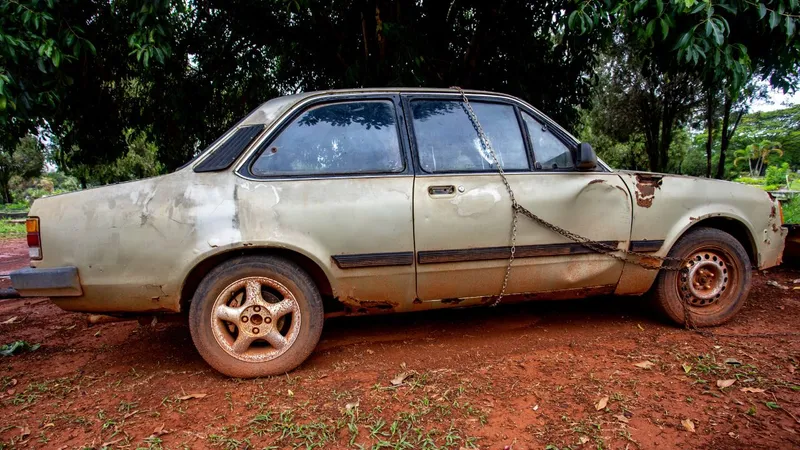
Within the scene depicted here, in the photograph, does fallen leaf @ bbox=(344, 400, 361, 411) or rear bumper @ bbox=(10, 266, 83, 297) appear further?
rear bumper @ bbox=(10, 266, 83, 297)

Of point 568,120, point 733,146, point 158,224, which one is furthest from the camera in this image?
point 733,146

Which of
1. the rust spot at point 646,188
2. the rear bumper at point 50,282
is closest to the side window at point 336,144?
the rear bumper at point 50,282

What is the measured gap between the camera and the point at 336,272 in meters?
2.99

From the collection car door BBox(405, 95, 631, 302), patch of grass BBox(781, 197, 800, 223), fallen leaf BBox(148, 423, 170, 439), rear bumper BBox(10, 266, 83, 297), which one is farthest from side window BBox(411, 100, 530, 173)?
patch of grass BBox(781, 197, 800, 223)

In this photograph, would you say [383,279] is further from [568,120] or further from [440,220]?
[568,120]

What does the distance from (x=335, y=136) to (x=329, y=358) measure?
148 cm

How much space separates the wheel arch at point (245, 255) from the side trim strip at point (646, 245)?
214cm

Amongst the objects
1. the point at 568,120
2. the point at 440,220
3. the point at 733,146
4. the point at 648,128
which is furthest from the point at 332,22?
the point at 733,146

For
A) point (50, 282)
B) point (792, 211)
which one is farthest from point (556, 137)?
point (792, 211)

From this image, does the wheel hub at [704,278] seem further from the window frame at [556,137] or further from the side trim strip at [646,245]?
the window frame at [556,137]

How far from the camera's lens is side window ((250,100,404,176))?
3.02m

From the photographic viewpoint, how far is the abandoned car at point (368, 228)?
9.20 feet

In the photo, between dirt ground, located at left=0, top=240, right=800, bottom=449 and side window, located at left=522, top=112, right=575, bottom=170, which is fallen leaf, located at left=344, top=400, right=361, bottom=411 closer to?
dirt ground, located at left=0, top=240, right=800, bottom=449

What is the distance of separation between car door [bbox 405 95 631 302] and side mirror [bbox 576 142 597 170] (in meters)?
0.08
